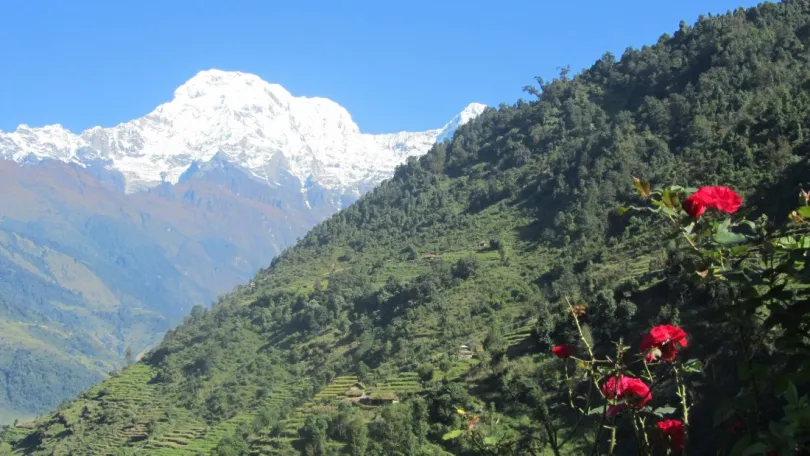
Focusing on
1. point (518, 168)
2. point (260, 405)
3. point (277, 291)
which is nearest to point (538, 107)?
point (518, 168)

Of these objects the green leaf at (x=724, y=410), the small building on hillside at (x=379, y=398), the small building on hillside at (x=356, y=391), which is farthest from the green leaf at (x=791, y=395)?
the small building on hillside at (x=356, y=391)

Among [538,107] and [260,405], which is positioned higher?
[538,107]

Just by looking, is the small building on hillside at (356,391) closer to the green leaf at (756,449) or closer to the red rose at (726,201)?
the red rose at (726,201)

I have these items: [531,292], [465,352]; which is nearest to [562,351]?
[465,352]

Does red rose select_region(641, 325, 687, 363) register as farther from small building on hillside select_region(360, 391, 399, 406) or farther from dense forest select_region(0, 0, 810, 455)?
small building on hillside select_region(360, 391, 399, 406)

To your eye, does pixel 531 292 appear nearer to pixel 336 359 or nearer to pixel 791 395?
pixel 336 359

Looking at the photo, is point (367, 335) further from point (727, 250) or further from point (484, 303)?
point (727, 250)

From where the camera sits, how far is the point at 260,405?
5975 cm

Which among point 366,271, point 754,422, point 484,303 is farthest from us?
point 366,271

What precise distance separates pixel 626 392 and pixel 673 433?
306mm

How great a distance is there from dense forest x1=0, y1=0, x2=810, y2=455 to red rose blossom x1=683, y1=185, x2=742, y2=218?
0.01m

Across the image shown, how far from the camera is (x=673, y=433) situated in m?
3.55

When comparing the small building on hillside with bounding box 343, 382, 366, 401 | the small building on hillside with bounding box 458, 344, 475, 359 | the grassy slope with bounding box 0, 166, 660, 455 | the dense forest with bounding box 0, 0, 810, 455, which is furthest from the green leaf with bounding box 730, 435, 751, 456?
the small building on hillside with bounding box 343, 382, 366, 401

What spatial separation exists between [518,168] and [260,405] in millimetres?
41723
